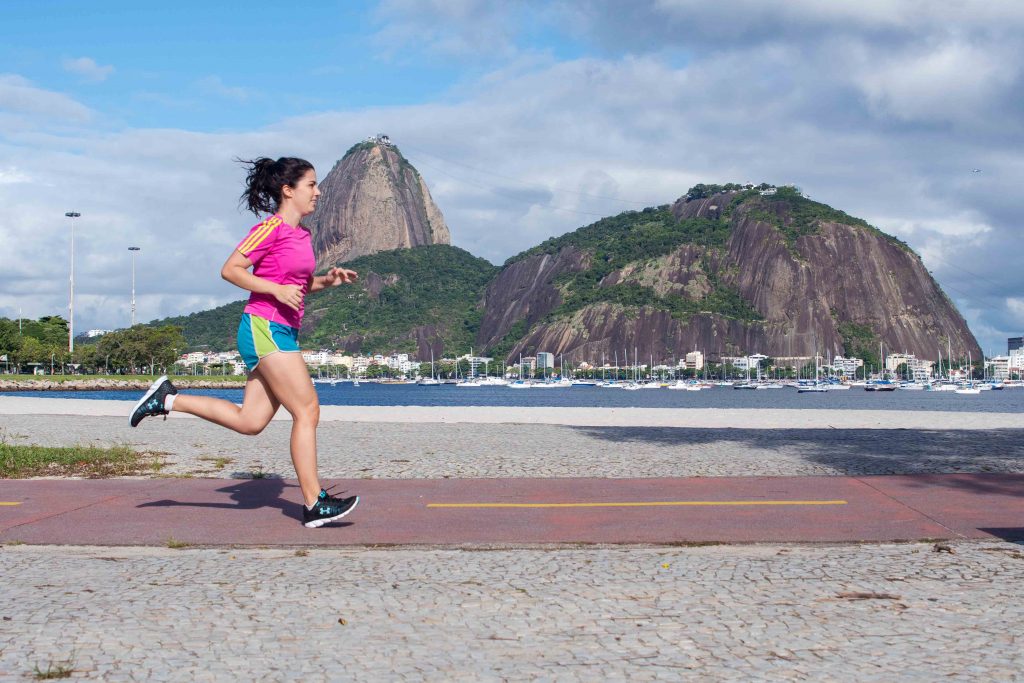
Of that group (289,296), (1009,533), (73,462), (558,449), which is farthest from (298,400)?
(558,449)

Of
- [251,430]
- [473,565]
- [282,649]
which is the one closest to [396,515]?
[251,430]

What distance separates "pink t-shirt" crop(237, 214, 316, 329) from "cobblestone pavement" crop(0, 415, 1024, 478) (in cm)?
325

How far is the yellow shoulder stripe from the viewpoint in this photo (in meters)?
5.73

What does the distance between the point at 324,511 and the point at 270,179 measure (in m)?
2.21

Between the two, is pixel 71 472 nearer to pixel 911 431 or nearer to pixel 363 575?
pixel 363 575

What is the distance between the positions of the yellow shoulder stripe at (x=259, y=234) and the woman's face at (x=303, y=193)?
232 mm

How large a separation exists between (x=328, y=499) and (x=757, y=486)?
3738 mm

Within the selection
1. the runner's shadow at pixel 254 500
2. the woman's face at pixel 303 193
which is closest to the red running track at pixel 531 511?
the runner's shadow at pixel 254 500

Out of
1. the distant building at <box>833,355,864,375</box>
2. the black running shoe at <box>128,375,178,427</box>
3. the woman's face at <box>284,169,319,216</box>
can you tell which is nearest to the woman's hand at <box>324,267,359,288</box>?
the woman's face at <box>284,169,319,216</box>

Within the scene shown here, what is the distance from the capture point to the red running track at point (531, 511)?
223 inches

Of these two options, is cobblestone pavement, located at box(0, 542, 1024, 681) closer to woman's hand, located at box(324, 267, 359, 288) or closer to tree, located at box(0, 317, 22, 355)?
woman's hand, located at box(324, 267, 359, 288)

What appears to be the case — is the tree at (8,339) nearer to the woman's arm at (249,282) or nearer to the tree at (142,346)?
the tree at (142,346)

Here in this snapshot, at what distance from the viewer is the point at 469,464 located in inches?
379

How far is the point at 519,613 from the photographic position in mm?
3889
